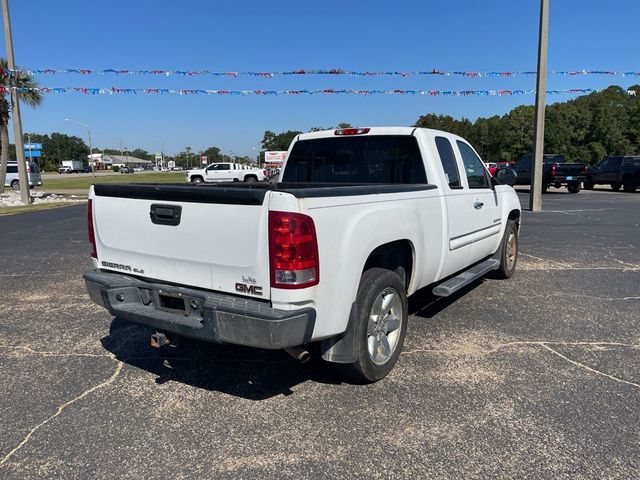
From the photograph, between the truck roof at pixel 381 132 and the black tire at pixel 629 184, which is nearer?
the truck roof at pixel 381 132

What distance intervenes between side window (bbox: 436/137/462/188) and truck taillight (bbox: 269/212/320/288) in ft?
7.72

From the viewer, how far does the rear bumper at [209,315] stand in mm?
2891

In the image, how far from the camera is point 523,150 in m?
62.9

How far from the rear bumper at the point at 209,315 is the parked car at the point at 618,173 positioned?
84.4 feet

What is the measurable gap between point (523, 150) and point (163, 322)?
66.2m

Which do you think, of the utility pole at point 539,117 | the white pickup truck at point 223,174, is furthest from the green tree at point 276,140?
the utility pole at point 539,117

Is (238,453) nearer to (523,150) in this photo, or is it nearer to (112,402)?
(112,402)

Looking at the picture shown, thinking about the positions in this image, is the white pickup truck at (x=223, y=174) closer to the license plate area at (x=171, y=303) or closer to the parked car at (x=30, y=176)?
the parked car at (x=30, y=176)

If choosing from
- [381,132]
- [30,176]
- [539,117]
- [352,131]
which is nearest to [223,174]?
[30,176]

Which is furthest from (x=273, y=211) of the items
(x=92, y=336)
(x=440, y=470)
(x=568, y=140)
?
(x=568, y=140)

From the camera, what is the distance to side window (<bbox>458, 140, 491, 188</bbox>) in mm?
5414

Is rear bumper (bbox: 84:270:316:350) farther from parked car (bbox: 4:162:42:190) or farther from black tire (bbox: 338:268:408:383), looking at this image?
parked car (bbox: 4:162:42:190)

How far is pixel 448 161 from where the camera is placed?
5004 mm

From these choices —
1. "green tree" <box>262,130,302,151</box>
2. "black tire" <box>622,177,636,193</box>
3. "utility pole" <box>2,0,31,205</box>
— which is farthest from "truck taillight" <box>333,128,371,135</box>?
"green tree" <box>262,130,302,151</box>
